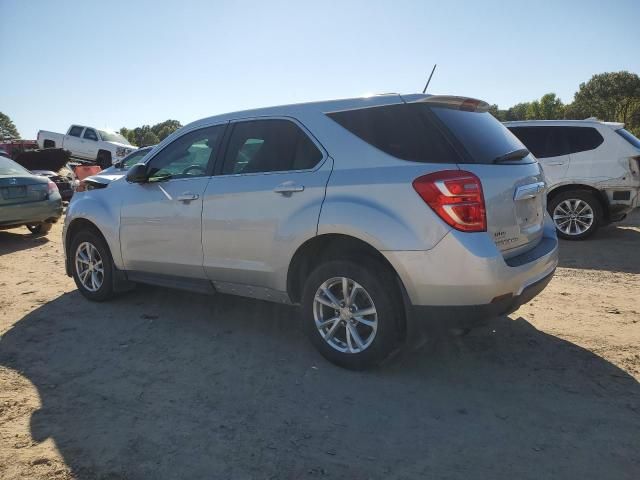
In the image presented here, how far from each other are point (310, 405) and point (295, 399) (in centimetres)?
13

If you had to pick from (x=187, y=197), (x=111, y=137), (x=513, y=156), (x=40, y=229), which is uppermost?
(x=111, y=137)

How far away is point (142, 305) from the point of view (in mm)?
5281

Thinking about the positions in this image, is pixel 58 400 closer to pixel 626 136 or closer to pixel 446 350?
pixel 446 350

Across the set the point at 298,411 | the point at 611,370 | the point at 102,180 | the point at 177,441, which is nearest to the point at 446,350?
the point at 611,370

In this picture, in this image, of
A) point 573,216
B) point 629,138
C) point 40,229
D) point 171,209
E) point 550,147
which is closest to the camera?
point 171,209

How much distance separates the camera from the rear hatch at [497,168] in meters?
3.23

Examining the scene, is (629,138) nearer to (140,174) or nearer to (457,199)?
(457,199)

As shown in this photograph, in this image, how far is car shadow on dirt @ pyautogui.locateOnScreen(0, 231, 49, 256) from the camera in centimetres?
855

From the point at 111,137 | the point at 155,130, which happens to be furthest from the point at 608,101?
the point at 155,130

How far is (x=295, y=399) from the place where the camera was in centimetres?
325

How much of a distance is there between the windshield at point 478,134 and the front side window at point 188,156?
77.4 inches

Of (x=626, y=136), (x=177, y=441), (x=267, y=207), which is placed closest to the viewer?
(x=177, y=441)

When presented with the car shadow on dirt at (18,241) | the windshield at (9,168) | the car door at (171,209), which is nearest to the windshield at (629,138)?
the car door at (171,209)

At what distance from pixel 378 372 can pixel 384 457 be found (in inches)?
39.1
